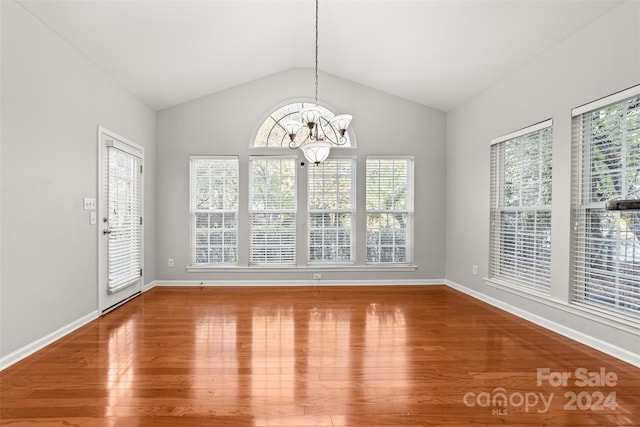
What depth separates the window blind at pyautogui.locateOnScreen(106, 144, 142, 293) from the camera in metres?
3.65

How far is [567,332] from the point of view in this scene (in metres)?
2.90

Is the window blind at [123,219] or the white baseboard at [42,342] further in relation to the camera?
the window blind at [123,219]

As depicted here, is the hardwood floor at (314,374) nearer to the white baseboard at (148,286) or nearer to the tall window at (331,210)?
the white baseboard at (148,286)

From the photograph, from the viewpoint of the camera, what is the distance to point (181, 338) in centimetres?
287

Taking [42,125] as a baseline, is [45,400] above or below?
below

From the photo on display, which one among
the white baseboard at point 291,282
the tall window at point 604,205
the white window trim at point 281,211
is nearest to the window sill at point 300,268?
the white window trim at point 281,211

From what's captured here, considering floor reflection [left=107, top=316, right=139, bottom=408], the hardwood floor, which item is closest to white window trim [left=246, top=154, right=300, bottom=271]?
the hardwood floor

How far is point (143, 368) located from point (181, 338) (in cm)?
57

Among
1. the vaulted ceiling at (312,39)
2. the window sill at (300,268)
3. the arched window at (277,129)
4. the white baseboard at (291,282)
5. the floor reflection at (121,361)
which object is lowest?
the floor reflection at (121,361)

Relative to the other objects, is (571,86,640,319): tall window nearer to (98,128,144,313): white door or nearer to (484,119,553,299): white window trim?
(484,119,553,299): white window trim

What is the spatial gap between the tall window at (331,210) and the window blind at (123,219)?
2465 mm

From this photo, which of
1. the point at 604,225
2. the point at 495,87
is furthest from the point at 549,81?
the point at 604,225

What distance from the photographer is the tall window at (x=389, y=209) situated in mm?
4957

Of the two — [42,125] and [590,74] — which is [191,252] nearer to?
[42,125]
